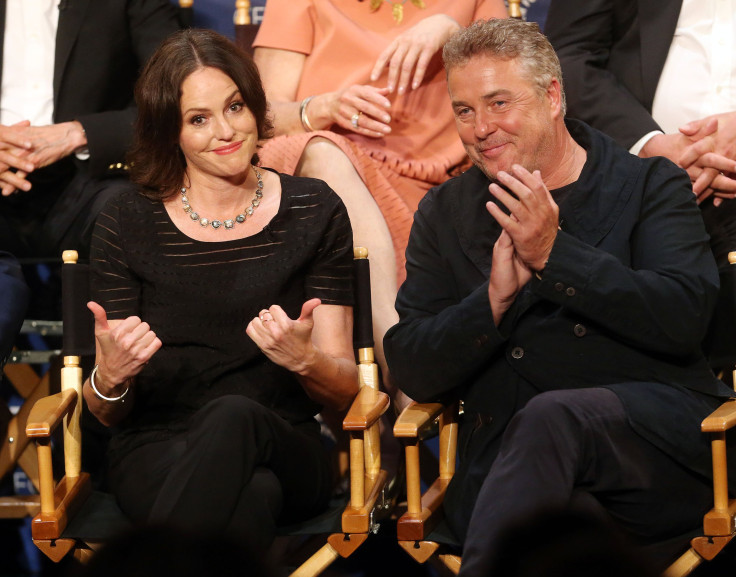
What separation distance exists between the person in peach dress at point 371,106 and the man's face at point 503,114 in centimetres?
67

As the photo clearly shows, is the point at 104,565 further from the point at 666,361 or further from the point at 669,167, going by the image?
the point at 669,167

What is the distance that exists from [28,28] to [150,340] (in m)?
1.72

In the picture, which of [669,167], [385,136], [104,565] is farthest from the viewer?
[385,136]

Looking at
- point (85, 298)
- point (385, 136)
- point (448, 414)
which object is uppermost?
point (385, 136)

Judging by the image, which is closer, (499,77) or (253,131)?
(499,77)

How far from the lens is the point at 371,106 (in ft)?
10.9

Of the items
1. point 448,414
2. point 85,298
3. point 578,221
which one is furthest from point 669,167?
point 85,298

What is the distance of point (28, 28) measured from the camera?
379 cm

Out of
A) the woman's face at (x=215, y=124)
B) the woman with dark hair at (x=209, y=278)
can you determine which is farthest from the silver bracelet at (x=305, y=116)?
the woman's face at (x=215, y=124)

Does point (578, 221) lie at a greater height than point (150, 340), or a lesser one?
greater

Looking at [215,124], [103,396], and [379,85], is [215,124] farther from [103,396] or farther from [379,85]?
[379,85]

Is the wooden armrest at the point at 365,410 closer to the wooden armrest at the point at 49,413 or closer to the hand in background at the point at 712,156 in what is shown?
the wooden armrest at the point at 49,413

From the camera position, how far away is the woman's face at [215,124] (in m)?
2.85

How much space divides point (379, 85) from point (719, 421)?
5.65 feet
